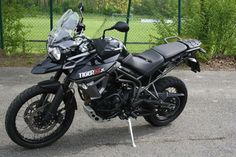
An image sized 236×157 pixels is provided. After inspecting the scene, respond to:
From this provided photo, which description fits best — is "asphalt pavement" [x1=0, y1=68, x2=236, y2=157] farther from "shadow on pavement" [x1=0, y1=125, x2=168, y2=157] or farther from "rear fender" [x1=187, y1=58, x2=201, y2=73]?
"rear fender" [x1=187, y1=58, x2=201, y2=73]

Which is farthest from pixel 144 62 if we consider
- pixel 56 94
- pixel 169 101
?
pixel 56 94

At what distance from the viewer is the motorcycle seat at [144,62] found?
4.80 m

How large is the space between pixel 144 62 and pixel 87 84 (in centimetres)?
82

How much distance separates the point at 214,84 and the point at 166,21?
254cm

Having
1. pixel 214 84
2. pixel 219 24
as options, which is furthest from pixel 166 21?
pixel 214 84

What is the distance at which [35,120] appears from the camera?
453 centimetres

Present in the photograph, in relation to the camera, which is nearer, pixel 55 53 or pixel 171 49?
pixel 55 53

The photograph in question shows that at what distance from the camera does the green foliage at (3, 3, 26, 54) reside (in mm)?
9297

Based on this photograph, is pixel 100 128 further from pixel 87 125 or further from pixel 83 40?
pixel 83 40

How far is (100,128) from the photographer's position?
5.27 meters

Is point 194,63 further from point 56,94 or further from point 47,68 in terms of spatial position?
point 47,68

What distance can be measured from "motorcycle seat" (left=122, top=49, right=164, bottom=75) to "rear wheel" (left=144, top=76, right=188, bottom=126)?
37 cm

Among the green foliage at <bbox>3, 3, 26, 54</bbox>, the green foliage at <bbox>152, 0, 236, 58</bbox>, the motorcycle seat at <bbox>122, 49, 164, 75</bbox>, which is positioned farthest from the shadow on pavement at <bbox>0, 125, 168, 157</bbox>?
the green foliage at <bbox>3, 3, 26, 54</bbox>

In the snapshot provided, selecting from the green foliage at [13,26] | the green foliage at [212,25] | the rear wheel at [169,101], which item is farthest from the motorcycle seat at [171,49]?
the green foliage at [13,26]
